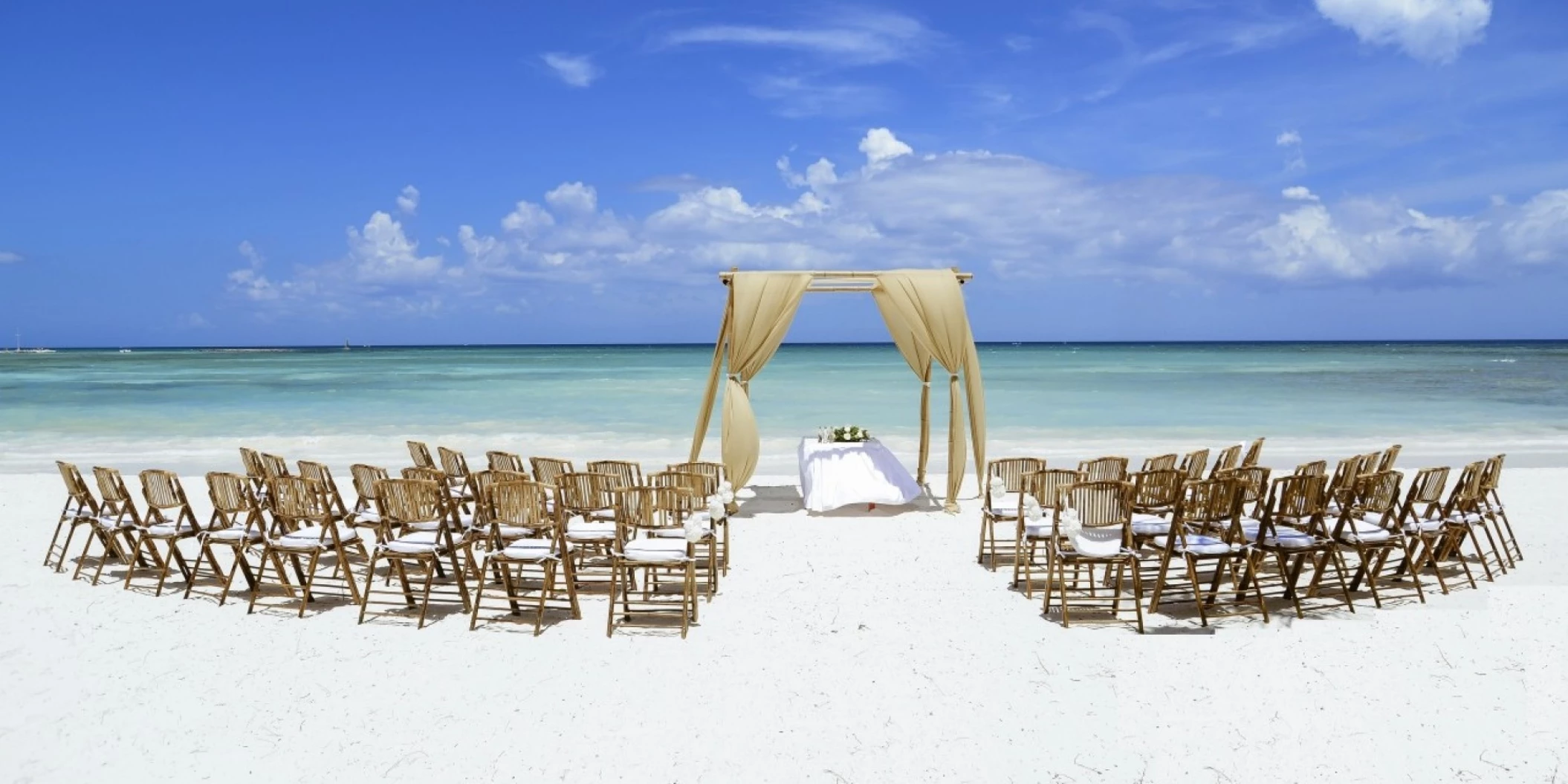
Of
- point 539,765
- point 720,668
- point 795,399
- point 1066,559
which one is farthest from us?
point 795,399

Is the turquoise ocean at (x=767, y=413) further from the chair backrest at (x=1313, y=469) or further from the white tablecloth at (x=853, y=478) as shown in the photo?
the chair backrest at (x=1313, y=469)

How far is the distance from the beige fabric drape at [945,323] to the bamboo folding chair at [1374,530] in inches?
147

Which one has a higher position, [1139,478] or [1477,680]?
[1139,478]

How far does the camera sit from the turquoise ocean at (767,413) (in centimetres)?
1564

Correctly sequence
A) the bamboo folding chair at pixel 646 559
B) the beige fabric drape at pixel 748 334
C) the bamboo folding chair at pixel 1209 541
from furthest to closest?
the beige fabric drape at pixel 748 334, the bamboo folding chair at pixel 1209 541, the bamboo folding chair at pixel 646 559

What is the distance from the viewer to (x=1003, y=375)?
41.3 m

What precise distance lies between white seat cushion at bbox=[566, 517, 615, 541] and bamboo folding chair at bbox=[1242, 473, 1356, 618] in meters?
3.94

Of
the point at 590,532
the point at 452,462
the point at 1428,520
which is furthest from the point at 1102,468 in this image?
the point at 452,462

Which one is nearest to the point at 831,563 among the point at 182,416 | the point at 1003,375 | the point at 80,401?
the point at 182,416

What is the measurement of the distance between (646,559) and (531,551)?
30.6 inches

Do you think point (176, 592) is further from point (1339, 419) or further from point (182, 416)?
point (1339, 419)

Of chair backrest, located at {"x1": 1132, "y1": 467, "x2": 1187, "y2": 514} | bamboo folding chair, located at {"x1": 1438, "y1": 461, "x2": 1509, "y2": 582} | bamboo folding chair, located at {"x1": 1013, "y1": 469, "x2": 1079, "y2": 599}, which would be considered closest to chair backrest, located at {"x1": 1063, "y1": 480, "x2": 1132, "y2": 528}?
chair backrest, located at {"x1": 1132, "y1": 467, "x2": 1187, "y2": 514}

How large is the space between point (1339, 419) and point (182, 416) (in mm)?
26177

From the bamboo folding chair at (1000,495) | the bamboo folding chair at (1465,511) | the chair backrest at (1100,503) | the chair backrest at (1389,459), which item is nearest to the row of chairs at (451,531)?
the bamboo folding chair at (1000,495)
